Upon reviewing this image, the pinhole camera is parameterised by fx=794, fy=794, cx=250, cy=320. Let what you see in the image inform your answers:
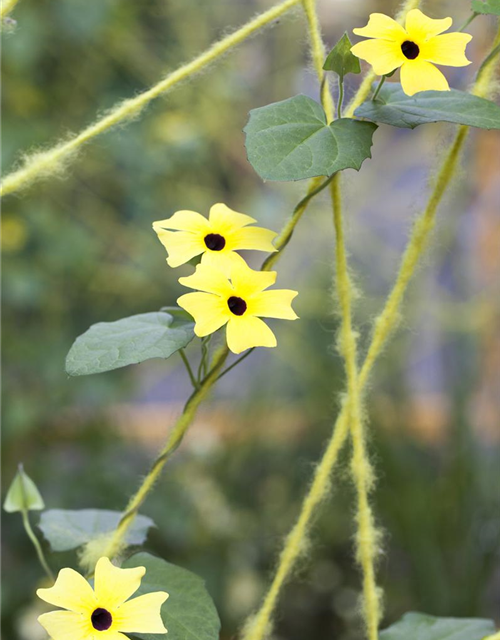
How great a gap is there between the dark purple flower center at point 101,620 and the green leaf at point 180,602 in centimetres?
3

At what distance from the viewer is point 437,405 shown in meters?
1.65

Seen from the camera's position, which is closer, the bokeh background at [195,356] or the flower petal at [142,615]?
the flower petal at [142,615]

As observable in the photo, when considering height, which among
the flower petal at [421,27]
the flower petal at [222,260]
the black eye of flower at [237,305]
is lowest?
the black eye of flower at [237,305]

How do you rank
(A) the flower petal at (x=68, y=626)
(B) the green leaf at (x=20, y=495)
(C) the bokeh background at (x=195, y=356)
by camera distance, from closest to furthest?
(A) the flower petal at (x=68, y=626) → (B) the green leaf at (x=20, y=495) → (C) the bokeh background at (x=195, y=356)

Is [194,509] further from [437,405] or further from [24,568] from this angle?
[437,405]

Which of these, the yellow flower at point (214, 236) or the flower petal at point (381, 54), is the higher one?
the flower petal at point (381, 54)

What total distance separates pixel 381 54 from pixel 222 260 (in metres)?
0.11

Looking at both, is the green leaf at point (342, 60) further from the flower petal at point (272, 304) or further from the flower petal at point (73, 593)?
the flower petal at point (73, 593)

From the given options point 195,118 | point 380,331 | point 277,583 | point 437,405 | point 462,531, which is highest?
point 195,118

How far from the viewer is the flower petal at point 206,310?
317mm

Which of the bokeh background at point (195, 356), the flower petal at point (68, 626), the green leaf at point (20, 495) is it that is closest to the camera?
the flower petal at point (68, 626)

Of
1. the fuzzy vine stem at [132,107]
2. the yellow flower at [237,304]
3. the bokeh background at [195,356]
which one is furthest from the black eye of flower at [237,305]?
the bokeh background at [195,356]

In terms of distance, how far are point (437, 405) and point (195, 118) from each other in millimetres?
761

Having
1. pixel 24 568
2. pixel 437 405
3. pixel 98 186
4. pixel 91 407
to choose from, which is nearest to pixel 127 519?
pixel 24 568
